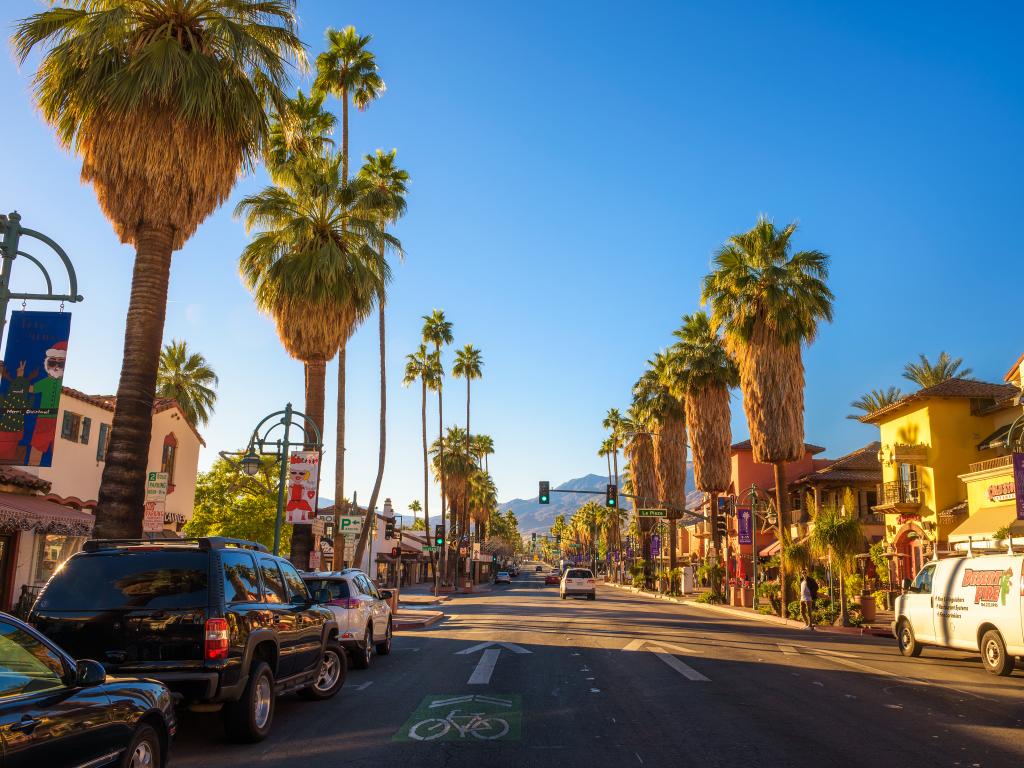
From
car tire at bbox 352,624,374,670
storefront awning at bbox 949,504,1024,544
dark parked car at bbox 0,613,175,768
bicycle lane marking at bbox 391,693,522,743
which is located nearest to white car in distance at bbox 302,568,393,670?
car tire at bbox 352,624,374,670

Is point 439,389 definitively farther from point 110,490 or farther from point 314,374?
point 110,490

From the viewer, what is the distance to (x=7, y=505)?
63.3ft

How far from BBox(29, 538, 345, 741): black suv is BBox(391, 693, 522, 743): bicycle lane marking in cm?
166

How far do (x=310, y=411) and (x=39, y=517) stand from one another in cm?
734

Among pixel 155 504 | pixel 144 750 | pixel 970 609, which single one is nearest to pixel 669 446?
pixel 970 609

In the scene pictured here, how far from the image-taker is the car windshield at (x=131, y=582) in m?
7.69

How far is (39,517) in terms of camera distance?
63.9 feet

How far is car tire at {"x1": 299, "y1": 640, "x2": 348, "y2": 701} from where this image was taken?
Result: 1123 centimetres

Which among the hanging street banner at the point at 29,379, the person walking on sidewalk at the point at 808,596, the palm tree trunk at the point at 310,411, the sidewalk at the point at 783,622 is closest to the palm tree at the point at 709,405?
the sidewalk at the point at 783,622

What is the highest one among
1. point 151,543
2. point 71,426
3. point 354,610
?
point 71,426

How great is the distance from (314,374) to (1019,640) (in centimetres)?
1855

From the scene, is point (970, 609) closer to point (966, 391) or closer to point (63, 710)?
point (63, 710)

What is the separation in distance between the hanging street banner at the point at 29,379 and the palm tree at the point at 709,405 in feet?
123

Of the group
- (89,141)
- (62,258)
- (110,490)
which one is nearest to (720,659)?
(110,490)
